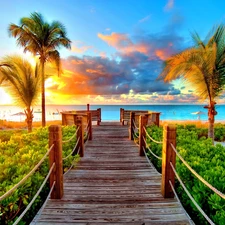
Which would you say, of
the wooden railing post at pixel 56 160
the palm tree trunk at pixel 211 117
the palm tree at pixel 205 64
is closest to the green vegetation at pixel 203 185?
the wooden railing post at pixel 56 160

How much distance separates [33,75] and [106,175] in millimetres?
9980

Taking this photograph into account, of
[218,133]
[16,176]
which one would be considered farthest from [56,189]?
[218,133]

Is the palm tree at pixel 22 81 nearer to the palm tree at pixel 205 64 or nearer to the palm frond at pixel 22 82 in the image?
the palm frond at pixel 22 82

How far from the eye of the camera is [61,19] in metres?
13.1

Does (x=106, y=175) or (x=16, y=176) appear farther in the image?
(x=106, y=175)

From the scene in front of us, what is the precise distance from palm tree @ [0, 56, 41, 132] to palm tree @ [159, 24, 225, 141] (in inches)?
327

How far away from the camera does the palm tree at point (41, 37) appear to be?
474 inches

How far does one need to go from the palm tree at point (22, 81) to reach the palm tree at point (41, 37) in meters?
0.68

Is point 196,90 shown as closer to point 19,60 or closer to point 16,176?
point 16,176

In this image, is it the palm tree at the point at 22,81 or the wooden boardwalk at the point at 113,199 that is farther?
the palm tree at the point at 22,81

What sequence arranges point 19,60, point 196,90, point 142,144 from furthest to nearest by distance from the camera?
point 19,60 < point 196,90 < point 142,144

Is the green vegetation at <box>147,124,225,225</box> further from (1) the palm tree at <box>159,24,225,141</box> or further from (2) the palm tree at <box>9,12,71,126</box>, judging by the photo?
(2) the palm tree at <box>9,12,71,126</box>

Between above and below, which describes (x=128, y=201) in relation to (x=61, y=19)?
below

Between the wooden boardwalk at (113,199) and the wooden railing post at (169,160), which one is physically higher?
the wooden railing post at (169,160)
